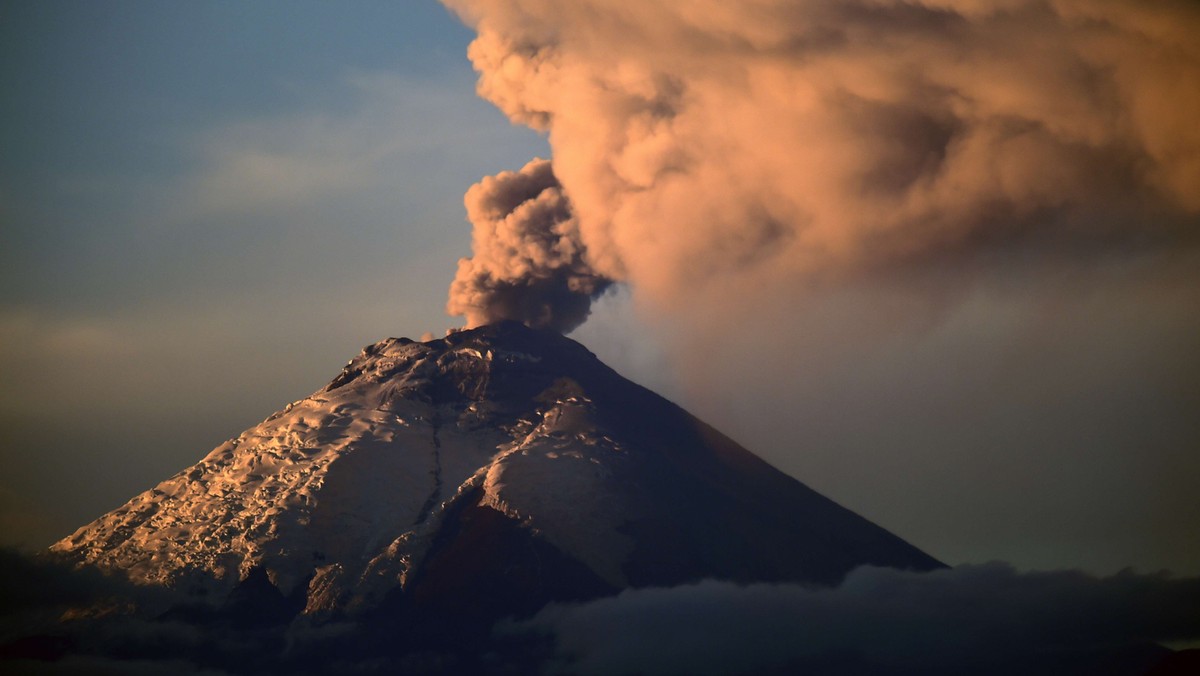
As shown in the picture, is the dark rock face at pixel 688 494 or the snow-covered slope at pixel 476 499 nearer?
the snow-covered slope at pixel 476 499

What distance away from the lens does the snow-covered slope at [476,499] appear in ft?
347

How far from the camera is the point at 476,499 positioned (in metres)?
110

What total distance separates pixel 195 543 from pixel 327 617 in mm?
10803

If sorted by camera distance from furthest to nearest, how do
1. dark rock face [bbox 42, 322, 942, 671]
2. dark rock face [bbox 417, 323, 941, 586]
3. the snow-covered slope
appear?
dark rock face [bbox 417, 323, 941, 586]
the snow-covered slope
dark rock face [bbox 42, 322, 942, 671]

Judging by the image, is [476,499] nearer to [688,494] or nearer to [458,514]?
[458,514]

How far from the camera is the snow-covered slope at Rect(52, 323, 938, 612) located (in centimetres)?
10588

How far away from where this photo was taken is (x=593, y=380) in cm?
12331

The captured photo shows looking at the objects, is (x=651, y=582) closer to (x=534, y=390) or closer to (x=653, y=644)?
(x=653, y=644)

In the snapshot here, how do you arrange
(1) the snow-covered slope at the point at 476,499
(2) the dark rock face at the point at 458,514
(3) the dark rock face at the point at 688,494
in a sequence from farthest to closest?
1. (3) the dark rock face at the point at 688,494
2. (1) the snow-covered slope at the point at 476,499
3. (2) the dark rock face at the point at 458,514

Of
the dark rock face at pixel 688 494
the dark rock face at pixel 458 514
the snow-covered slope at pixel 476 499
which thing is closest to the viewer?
the dark rock face at pixel 458 514

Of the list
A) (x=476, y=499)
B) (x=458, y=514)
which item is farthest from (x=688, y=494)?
(x=458, y=514)

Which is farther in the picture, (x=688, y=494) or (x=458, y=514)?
(x=688, y=494)

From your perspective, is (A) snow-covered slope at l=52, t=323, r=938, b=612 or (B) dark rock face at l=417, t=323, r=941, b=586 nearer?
(A) snow-covered slope at l=52, t=323, r=938, b=612

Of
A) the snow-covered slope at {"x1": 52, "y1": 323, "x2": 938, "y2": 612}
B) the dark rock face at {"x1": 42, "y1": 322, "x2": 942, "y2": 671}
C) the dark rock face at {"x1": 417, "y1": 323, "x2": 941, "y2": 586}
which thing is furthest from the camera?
the dark rock face at {"x1": 417, "y1": 323, "x2": 941, "y2": 586}
